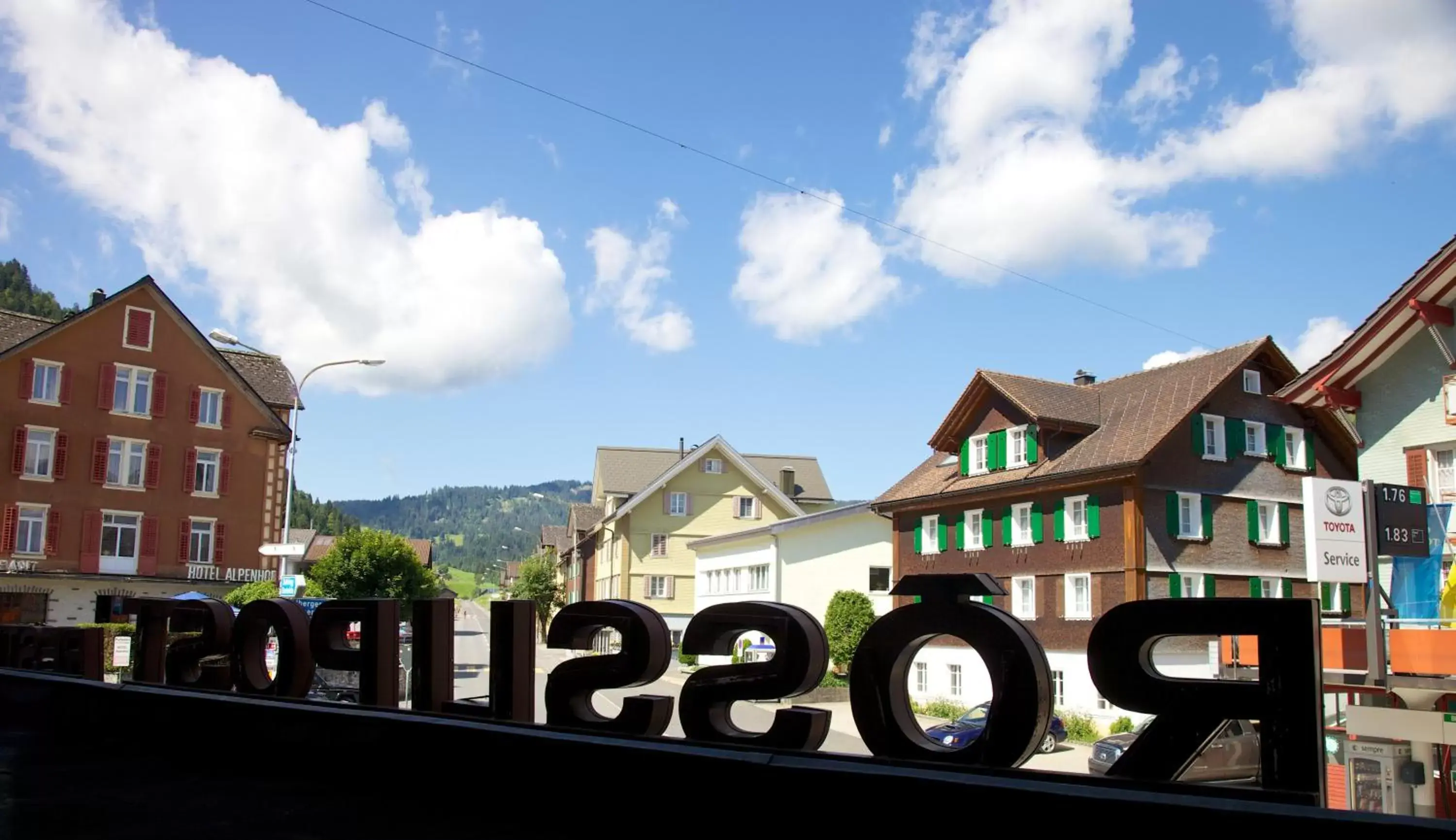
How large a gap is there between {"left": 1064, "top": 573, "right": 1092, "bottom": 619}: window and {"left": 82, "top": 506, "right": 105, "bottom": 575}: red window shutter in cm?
3080

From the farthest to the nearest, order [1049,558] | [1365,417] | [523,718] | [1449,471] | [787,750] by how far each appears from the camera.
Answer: [1049,558] → [1365,417] → [1449,471] → [523,718] → [787,750]

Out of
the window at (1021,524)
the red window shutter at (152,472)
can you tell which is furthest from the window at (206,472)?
the window at (1021,524)

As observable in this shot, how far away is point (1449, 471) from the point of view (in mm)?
18281

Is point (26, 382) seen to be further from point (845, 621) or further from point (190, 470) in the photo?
point (845, 621)

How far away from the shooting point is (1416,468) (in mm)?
18594

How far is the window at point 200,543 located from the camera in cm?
4009

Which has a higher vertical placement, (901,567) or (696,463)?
(696,463)

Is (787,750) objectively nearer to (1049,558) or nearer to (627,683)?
(627,683)

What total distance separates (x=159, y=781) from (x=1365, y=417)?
1938 centimetres

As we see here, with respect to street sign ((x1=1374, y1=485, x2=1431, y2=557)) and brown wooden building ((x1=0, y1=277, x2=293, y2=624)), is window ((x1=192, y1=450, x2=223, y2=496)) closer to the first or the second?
brown wooden building ((x1=0, y1=277, x2=293, y2=624))

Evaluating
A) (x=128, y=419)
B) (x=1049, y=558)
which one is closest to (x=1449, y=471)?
(x=1049, y=558)

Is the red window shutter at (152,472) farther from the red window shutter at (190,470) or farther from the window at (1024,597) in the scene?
the window at (1024,597)

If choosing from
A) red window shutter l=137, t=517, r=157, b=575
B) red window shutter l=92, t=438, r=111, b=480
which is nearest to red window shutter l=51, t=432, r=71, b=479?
red window shutter l=92, t=438, r=111, b=480

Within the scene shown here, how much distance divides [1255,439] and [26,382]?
3860 centimetres
